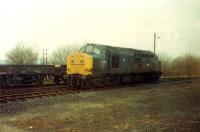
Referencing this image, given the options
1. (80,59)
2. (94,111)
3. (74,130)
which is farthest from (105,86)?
(74,130)

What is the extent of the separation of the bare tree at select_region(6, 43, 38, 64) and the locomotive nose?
148ft

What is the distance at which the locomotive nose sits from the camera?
23.2m

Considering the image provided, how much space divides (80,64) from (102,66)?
1800 millimetres

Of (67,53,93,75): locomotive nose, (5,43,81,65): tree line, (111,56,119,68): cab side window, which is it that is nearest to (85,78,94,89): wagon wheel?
(67,53,93,75): locomotive nose

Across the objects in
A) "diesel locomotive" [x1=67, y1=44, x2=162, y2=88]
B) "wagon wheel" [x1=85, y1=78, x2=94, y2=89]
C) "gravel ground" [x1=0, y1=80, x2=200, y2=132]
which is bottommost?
"gravel ground" [x1=0, y1=80, x2=200, y2=132]

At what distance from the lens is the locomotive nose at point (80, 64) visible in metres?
23.2

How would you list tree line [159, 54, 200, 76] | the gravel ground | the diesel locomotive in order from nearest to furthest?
the gravel ground → tree line [159, 54, 200, 76] → the diesel locomotive

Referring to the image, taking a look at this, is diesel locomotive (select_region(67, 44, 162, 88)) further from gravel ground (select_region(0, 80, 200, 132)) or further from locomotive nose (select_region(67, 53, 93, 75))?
gravel ground (select_region(0, 80, 200, 132))

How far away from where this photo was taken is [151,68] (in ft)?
110

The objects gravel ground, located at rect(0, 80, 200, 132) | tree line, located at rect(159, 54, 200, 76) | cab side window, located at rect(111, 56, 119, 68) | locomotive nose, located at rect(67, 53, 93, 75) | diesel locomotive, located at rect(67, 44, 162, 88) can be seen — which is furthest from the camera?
cab side window, located at rect(111, 56, 119, 68)

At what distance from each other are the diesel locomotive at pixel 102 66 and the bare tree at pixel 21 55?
42293mm

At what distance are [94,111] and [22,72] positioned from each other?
14464mm

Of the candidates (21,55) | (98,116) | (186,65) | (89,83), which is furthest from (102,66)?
(21,55)

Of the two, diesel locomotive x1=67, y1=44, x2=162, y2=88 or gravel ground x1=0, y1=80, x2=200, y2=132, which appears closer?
gravel ground x1=0, y1=80, x2=200, y2=132
